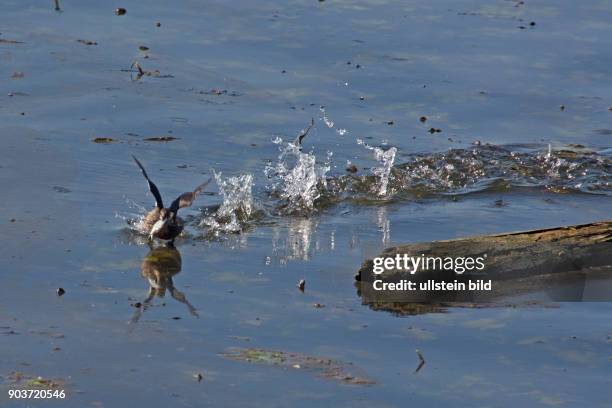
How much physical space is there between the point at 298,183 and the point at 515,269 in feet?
7.80

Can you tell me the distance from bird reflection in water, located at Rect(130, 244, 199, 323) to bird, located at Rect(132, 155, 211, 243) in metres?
0.09

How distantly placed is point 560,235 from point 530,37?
20.1ft

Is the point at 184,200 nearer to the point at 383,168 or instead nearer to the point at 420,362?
the point at 383,168

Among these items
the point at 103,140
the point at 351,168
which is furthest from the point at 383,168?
the point at 103,140

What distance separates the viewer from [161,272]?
8133mm

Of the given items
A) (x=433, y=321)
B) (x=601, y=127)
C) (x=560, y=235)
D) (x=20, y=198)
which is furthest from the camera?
(x=601, y=127)

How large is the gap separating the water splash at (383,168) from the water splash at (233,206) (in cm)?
102

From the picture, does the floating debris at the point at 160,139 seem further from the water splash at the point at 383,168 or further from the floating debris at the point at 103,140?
the water splash at the point at 383,168

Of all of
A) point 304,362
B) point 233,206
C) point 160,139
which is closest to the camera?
point 304,362

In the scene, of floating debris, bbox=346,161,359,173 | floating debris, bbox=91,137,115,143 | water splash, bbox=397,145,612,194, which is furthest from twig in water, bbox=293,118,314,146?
floating debris, bbox=91,137,115,143

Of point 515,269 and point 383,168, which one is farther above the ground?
point 383,168

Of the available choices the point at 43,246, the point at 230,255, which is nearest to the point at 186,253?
the point at 230,255

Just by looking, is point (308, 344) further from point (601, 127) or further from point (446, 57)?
point (446, 57)

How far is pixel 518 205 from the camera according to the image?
984 cm
